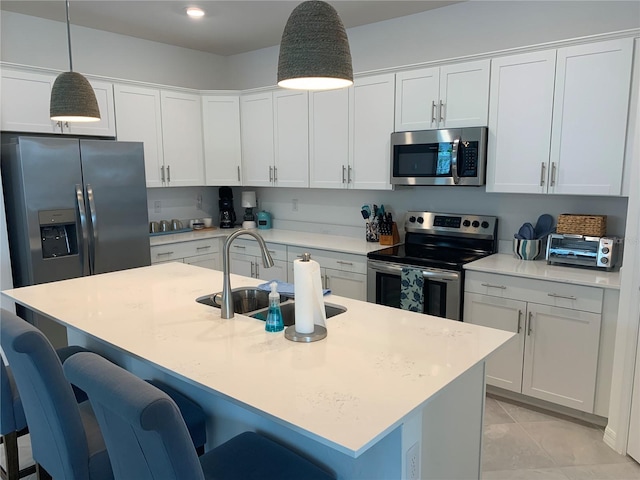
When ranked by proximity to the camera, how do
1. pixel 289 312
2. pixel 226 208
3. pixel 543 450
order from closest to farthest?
pixel 289 312, pixel 543 450, pixel 226 208

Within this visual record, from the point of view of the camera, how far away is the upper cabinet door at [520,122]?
2924mm

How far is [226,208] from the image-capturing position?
5.02 meters

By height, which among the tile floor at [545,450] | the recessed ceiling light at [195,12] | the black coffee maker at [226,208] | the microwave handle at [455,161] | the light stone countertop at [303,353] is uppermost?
the recessed ceiling light at [195,12]

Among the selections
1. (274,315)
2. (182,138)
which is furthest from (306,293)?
(182,138)

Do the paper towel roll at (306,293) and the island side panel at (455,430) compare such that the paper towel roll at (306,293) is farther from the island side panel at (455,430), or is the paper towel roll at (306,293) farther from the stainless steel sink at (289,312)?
the island side panel at (455,430)

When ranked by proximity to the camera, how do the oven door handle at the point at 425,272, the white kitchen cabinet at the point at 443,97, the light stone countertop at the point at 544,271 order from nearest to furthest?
1. the light stone countertop at the point at 544,271
2. the oven door handle at the point at 425,272
3. the white kitchen cabinet at the point at 443,97

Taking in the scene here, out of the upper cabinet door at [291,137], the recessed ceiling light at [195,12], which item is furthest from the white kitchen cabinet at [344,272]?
the recessed ceiling light at [195,12]

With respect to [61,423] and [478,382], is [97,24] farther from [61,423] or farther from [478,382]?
[478,382]

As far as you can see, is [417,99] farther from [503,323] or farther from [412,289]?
[503,323]

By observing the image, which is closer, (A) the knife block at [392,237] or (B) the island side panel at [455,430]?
(B) the island side panel at [455,430]

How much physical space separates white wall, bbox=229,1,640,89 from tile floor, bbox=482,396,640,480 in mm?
2442

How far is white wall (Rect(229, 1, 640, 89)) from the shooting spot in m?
2.99

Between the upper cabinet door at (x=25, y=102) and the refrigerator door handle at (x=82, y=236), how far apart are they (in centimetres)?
62

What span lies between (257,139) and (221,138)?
38 cm
